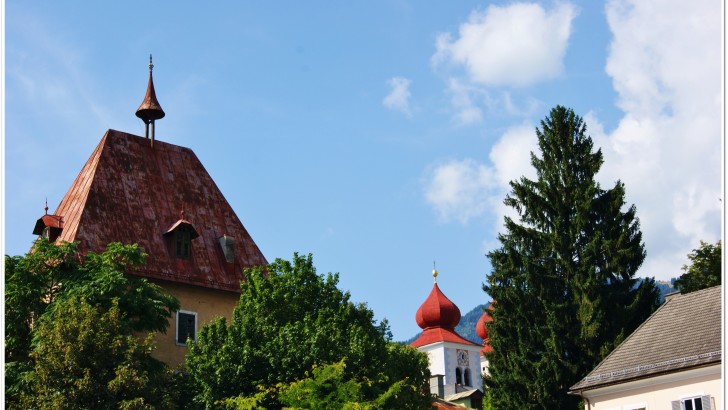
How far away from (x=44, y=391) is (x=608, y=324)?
2005 cm

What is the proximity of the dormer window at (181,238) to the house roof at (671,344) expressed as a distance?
15196mm

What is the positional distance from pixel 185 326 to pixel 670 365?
16744 mm

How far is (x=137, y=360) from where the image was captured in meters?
29.7

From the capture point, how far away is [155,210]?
41.0 metres

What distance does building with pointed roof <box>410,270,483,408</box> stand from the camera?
74.2 metres

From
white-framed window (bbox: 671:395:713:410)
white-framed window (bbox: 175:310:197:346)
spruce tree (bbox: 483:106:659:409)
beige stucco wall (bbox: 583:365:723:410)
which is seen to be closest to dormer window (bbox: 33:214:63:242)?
white-framed window (bbox: 175:310:197:346)

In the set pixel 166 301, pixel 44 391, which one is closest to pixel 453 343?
pixel 166 301

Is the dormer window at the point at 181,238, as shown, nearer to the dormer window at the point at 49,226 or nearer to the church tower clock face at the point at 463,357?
the dormer window at the point at 49,226

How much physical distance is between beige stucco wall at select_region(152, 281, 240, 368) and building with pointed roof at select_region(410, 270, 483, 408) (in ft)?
115

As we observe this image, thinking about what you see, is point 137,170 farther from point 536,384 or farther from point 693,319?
point 693,319

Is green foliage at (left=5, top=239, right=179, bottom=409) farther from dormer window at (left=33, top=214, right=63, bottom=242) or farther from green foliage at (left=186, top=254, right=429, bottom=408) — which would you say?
dormer window at (left=33, top=214, right=63, bottom=242)

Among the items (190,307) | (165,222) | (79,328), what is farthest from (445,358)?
(79,328)

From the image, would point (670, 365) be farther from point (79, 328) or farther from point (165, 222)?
point (165, 222)

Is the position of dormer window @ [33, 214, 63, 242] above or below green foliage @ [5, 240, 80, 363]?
above
